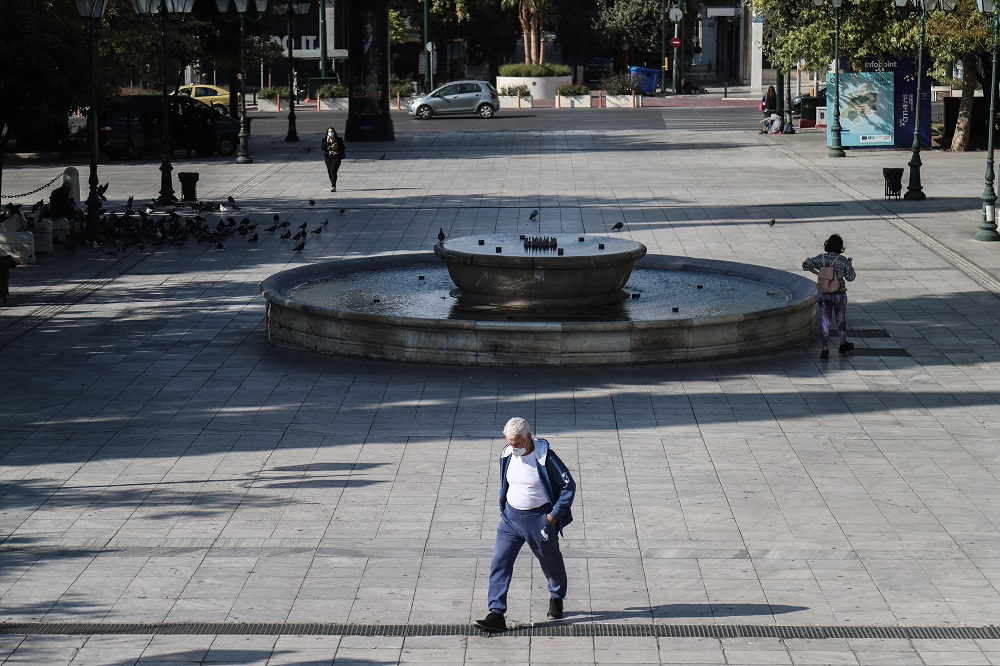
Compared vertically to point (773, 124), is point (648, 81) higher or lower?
higher

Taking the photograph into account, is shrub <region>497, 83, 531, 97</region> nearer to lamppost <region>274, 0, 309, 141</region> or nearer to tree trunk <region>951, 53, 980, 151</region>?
lamppost <region>274, 0, 309, 141</region>

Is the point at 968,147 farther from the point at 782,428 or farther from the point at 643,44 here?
the point at 643,44

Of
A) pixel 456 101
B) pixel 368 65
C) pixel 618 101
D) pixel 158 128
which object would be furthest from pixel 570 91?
pixel 158 128

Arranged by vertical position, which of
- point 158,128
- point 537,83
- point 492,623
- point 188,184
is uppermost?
point 537,83

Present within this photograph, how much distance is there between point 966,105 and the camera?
123ft

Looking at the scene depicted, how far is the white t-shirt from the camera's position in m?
8.20

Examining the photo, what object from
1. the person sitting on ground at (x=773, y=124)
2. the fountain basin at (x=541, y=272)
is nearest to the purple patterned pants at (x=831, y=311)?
the fountain basin at (x=541, y=272)

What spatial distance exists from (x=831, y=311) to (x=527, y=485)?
8171mm

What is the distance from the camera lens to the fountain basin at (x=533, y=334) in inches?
585

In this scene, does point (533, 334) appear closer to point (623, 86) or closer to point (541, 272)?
point (541, 272)

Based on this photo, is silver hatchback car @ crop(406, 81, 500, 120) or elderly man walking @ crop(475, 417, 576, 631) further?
silver hatchback car @ crop(406, 81, 500, 120)

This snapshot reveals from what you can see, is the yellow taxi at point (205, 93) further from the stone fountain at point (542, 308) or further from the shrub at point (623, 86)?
the stone fountain at point (542, 308)

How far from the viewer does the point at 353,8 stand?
41625mm

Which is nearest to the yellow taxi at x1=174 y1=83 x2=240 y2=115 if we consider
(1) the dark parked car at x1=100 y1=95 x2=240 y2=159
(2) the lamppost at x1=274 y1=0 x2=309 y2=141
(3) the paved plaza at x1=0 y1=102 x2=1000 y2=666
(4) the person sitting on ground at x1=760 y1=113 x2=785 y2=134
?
(2) the lamppost at x1=274 y1=0 x2=309 y2=141
